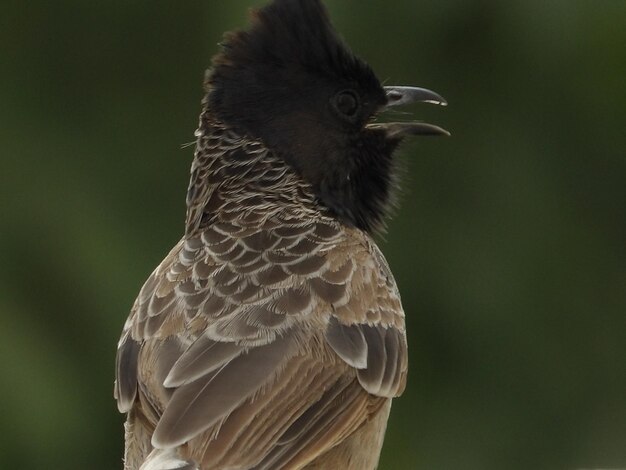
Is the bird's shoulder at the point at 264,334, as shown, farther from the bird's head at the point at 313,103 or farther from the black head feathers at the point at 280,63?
the black head feathers at the point at 280,63

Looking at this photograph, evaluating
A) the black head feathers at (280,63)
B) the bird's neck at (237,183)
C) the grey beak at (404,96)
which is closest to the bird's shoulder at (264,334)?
the bird's neck at (237,183)

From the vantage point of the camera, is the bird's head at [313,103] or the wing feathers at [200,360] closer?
the wing feathers at [200,360]

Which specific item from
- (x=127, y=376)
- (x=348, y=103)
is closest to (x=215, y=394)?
(x=127, y=376)

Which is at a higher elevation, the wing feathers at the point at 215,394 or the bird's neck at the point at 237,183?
the bird's neck at the point at 237,183

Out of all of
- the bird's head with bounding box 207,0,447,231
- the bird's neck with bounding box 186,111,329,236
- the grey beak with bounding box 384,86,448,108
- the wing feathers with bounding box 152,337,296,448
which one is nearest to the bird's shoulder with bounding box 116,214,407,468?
the wing feathers with bounding box 152,337,296,448

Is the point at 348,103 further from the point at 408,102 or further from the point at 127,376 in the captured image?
the point at 127,376

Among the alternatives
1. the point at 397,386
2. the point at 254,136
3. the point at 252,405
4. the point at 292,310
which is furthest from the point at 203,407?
the point at 254,136
